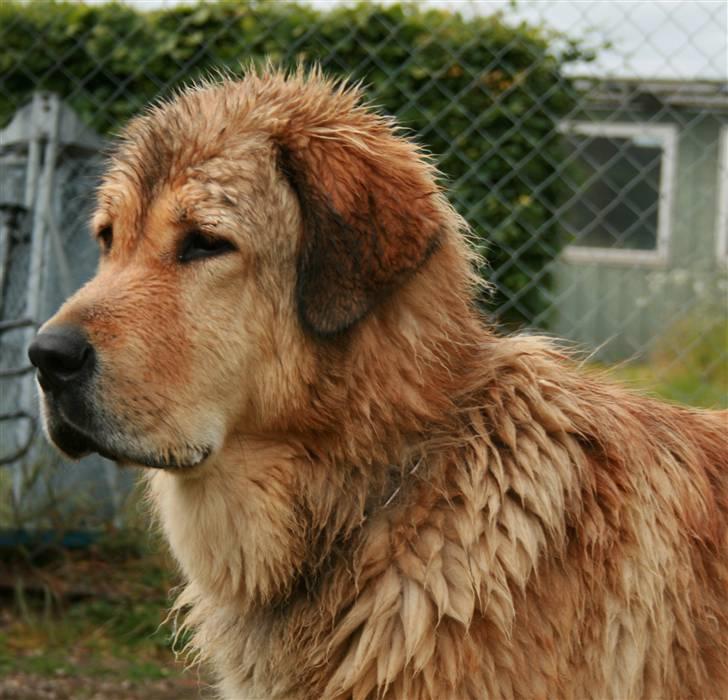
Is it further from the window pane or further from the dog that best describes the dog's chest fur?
the window pane

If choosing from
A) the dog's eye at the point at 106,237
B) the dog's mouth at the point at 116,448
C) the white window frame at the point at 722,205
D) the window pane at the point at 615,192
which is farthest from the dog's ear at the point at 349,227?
the white window frame at the point at 722,205

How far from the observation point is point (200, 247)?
2832mm

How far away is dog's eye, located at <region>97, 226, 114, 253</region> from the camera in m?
3.11

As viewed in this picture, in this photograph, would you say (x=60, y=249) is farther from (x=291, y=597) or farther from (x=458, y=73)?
(x=291, y=597)

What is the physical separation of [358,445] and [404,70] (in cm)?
381

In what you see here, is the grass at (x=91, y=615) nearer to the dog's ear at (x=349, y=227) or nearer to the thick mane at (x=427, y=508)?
the thick mane at (x=427, y=508)

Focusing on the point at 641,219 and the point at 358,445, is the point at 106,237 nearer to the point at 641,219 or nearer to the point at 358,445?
the point at 358,445

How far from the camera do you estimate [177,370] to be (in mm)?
2740

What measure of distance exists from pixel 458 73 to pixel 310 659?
416 centimetres

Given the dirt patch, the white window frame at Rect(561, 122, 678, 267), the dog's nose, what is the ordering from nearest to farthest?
1. the dog's nose
2. the dirt patch
3. the white window frame at Rect(561, 122, 678, 267)

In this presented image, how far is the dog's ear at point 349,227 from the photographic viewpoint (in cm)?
278

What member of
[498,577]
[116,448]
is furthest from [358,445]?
[116,448]

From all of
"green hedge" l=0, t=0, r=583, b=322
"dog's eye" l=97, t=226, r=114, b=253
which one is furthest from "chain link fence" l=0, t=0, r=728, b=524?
"dog's eye" l=97, t=226, r=114, b=253

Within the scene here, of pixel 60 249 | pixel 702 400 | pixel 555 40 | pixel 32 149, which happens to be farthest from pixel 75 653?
pixel 555 40
